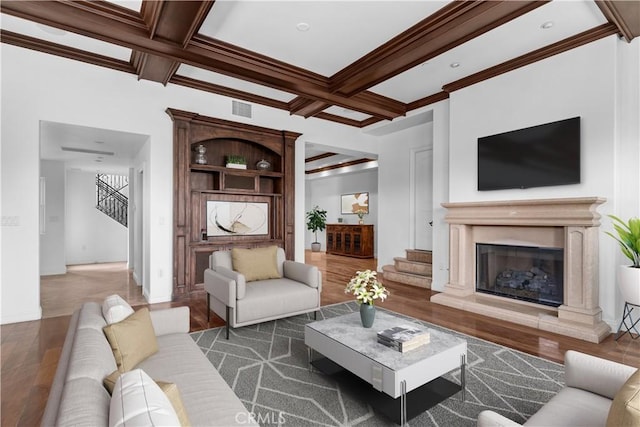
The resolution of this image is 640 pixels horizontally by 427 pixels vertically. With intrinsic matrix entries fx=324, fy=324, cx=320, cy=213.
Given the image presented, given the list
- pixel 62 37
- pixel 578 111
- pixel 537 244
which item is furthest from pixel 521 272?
pixel 62 37

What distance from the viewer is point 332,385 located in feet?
7.59

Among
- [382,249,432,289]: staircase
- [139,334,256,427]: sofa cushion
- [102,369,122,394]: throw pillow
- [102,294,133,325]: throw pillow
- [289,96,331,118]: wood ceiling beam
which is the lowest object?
[382,249,432,289]: staircase

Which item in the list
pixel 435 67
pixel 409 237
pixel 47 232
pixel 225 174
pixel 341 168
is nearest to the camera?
pixel 435 67

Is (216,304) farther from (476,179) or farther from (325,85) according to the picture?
(476,179)

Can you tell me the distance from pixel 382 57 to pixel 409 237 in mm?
3565

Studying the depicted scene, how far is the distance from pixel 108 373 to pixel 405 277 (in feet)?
17.0

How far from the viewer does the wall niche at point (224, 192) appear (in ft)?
15.1

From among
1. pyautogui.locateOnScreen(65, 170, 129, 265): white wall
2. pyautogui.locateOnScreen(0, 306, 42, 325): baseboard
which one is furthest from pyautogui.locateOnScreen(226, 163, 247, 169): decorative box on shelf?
pyautogui.locateOnScreen(65, 170, 129, 265): white wall

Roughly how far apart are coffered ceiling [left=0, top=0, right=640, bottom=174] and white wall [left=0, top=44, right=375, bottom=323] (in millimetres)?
207

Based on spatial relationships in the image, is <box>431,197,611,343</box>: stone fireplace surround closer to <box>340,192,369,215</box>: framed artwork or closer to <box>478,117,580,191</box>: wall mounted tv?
<box>478,117,580,191</box>: wall mounted tv

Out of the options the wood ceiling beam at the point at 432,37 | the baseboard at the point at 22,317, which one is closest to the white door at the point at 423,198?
the wood ceiling beam at the point at 432,37

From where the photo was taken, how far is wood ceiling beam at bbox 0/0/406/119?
2773mm

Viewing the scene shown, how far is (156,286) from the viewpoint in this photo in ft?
14.7

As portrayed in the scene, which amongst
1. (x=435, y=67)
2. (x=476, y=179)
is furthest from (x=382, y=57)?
(x=476, y=179)
